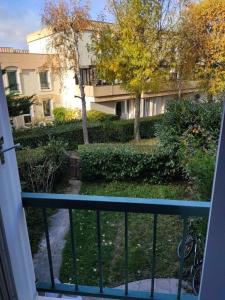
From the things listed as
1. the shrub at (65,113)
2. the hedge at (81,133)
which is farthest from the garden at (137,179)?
the shrub at (65,113)

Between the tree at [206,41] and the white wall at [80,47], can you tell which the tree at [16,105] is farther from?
the tree at [206,41]

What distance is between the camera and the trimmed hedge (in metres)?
4.23

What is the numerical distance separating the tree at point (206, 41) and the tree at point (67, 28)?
9.08ft

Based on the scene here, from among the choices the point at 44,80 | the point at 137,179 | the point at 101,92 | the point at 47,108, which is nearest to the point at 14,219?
the point at 137,179

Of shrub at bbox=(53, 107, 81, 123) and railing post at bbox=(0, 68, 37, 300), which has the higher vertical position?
railing post at bbox=(0, 68, 37, 300)

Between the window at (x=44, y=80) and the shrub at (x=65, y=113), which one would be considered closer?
the window at (x=44, y=80)

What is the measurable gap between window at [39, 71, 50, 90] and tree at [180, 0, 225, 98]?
5444mm

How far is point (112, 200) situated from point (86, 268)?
172 centimetres

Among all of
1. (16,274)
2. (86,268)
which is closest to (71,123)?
(86,268)

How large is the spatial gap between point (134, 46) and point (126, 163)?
355 centimetres

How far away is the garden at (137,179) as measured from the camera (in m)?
2.33

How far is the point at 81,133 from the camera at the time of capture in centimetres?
698

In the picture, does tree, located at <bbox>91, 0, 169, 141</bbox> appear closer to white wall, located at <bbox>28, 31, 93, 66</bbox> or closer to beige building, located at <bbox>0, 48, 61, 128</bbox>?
white wall, located at <bbox>28, 31, 93, 66</bbox>

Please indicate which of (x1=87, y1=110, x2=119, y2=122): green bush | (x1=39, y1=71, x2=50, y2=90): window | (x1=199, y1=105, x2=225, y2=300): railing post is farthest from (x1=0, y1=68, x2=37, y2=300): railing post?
(x1=39, y1=71, x2=50, y2=90): window
